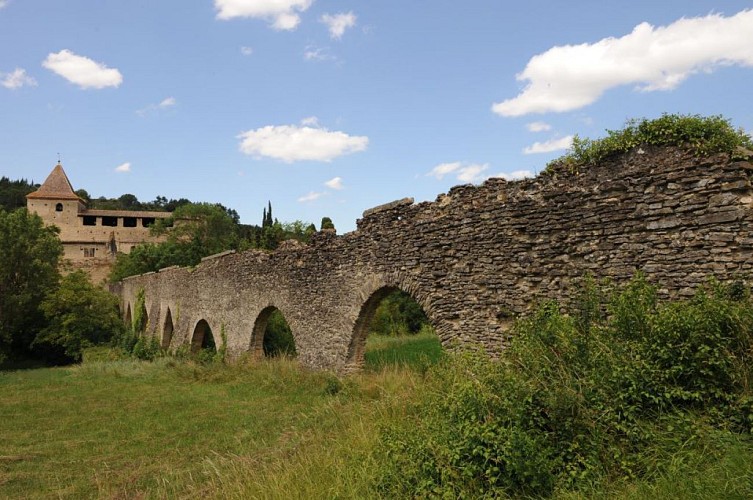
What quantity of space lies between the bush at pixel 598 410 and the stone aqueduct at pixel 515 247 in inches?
27.4

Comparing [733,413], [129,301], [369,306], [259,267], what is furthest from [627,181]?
[129,301]

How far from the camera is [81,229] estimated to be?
58.8 meters

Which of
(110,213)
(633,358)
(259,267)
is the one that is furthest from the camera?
(110,213)

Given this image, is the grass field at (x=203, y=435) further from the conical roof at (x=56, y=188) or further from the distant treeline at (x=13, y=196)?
the distant treeline at (x=13, y=196)

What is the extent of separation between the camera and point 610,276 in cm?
578

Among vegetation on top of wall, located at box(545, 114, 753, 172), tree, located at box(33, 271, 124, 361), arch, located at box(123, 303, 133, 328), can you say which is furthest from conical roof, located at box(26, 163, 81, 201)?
vegetation on top of wall, located at box(545, 114, 753, 172)

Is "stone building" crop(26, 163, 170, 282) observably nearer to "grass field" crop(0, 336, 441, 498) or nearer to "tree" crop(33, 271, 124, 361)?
"tree" crop(33, 271, 124, 361)

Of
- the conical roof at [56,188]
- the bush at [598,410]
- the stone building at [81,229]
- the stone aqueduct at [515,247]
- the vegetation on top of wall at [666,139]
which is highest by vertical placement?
the conical roof at [56,188]

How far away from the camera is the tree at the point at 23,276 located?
98.2 feet

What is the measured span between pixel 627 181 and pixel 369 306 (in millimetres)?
6103

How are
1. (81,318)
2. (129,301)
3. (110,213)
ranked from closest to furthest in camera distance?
(81,318)
(129,301)
(110,213)

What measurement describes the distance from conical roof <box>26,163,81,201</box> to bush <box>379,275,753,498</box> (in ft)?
219

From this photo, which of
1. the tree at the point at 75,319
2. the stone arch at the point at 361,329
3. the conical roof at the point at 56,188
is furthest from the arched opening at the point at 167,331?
the conical roof at the point at 56,188

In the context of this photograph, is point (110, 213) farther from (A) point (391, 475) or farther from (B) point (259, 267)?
(A) point (391, 475)
